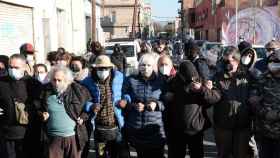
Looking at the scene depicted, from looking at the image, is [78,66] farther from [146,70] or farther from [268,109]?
[268,109]

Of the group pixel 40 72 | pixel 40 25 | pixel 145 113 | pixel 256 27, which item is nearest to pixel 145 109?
pixel 145 113

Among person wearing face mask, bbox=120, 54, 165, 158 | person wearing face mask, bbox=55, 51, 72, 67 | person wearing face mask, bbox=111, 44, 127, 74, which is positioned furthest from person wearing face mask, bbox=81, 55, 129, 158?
person wearing face mask, bbox=111, 44, 127, 74

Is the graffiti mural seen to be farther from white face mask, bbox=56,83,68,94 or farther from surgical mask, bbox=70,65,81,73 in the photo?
white face mask, bbox=56,83,68,94

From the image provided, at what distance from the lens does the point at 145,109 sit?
18.5ft

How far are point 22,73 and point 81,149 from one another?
124 centimetres

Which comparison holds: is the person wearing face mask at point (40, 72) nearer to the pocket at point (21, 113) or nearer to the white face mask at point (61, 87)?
the pocket at point (21, 113)

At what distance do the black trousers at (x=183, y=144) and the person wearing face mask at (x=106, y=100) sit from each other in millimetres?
646

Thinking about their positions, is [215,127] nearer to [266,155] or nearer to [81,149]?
[266,155]

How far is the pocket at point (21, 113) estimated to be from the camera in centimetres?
587

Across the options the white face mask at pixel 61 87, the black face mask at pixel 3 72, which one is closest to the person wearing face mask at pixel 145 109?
the white face mask at pixel 61 87

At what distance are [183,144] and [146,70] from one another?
1.11 metres

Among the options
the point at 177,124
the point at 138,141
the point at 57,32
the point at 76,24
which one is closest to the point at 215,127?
the point at 177,124

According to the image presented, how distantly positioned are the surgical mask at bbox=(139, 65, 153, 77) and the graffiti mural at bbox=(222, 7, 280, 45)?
39.0ft

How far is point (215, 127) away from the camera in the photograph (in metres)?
5.86
